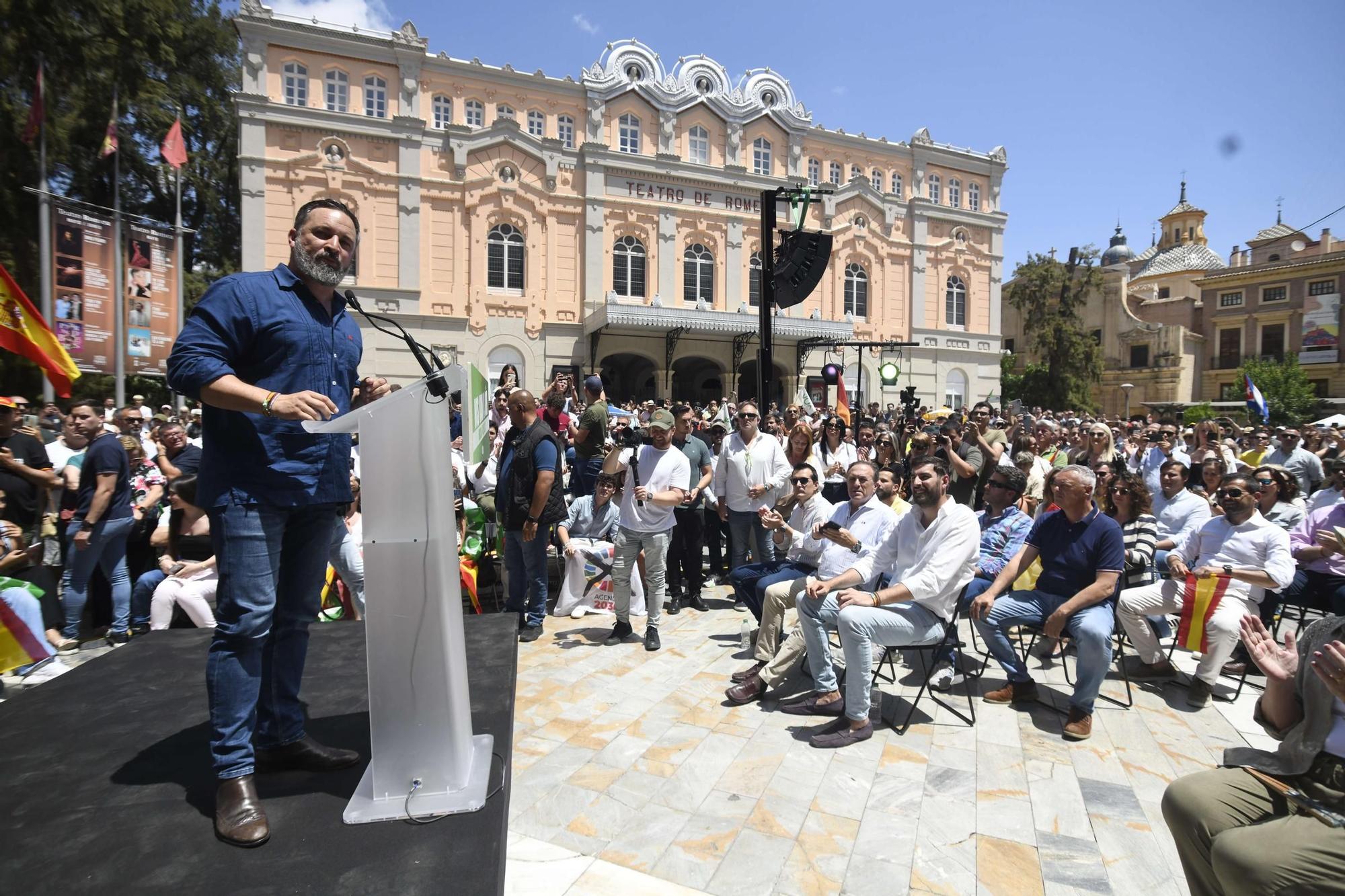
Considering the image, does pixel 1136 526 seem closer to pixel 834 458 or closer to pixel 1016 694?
pixel 1016 694

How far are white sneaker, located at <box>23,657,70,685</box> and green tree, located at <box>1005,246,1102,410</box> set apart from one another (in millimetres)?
40651

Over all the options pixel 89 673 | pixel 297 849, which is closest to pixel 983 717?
pixel 297 849

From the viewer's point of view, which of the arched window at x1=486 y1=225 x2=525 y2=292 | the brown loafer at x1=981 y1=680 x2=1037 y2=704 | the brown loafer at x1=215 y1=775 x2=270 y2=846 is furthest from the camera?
the arched window at x1=486 y1=225 x2=525 y2=292

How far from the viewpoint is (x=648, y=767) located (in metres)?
3.48

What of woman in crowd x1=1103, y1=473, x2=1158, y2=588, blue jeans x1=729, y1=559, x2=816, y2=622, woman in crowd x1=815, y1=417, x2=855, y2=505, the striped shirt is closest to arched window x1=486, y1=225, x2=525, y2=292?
woman in crowd x1=815, y1=417, x2=855, y2=505

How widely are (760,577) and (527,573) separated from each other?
6.54 feet

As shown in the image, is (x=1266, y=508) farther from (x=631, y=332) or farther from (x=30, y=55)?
(x=30, y=55)

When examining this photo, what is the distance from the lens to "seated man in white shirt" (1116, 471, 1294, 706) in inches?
176

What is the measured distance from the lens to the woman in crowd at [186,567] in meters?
4.91

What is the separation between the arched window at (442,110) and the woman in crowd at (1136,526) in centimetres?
2278

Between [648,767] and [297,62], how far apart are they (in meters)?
24.5

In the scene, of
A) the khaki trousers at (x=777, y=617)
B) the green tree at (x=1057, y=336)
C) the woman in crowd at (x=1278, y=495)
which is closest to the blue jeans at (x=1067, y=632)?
the khaki trousers at (x=777, y=617)

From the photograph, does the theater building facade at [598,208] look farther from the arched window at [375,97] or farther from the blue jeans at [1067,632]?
the blue jeans at [1067,632]

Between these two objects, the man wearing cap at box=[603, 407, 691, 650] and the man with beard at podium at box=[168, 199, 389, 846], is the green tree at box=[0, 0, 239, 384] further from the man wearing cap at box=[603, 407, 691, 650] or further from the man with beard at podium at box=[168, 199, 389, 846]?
the man with beard at podium at box=[168, 199, 389, 846]
